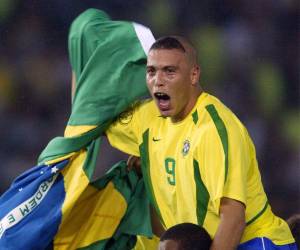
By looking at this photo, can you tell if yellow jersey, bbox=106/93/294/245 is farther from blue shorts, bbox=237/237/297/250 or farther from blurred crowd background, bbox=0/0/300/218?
blurred crowd background, bbox=0/0/300/218

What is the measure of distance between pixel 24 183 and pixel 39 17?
4.44 feet

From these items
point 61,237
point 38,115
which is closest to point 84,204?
point 61,237

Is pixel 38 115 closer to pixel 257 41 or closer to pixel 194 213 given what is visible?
pixel 257 41

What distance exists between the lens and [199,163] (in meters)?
2.74

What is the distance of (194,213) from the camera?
285cm

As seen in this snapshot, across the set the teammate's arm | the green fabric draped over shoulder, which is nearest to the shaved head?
the green fabric draped over shoulder

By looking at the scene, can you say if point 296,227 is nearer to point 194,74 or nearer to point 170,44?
point 194,74

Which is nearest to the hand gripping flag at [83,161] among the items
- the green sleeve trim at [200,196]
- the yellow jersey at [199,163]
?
the yellow jersey at [199,163]

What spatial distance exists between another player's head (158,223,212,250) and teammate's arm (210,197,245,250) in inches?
1.5

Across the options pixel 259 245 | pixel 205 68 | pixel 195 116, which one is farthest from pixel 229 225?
pixel 205 68

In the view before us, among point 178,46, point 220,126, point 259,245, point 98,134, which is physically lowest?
point 259,245

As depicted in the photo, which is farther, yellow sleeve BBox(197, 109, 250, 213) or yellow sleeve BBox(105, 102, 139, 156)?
yellow sleeve BBox(105, 102, 139, 156)

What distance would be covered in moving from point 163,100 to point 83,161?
17.5 inches

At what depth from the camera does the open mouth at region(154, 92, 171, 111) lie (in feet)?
9.33
